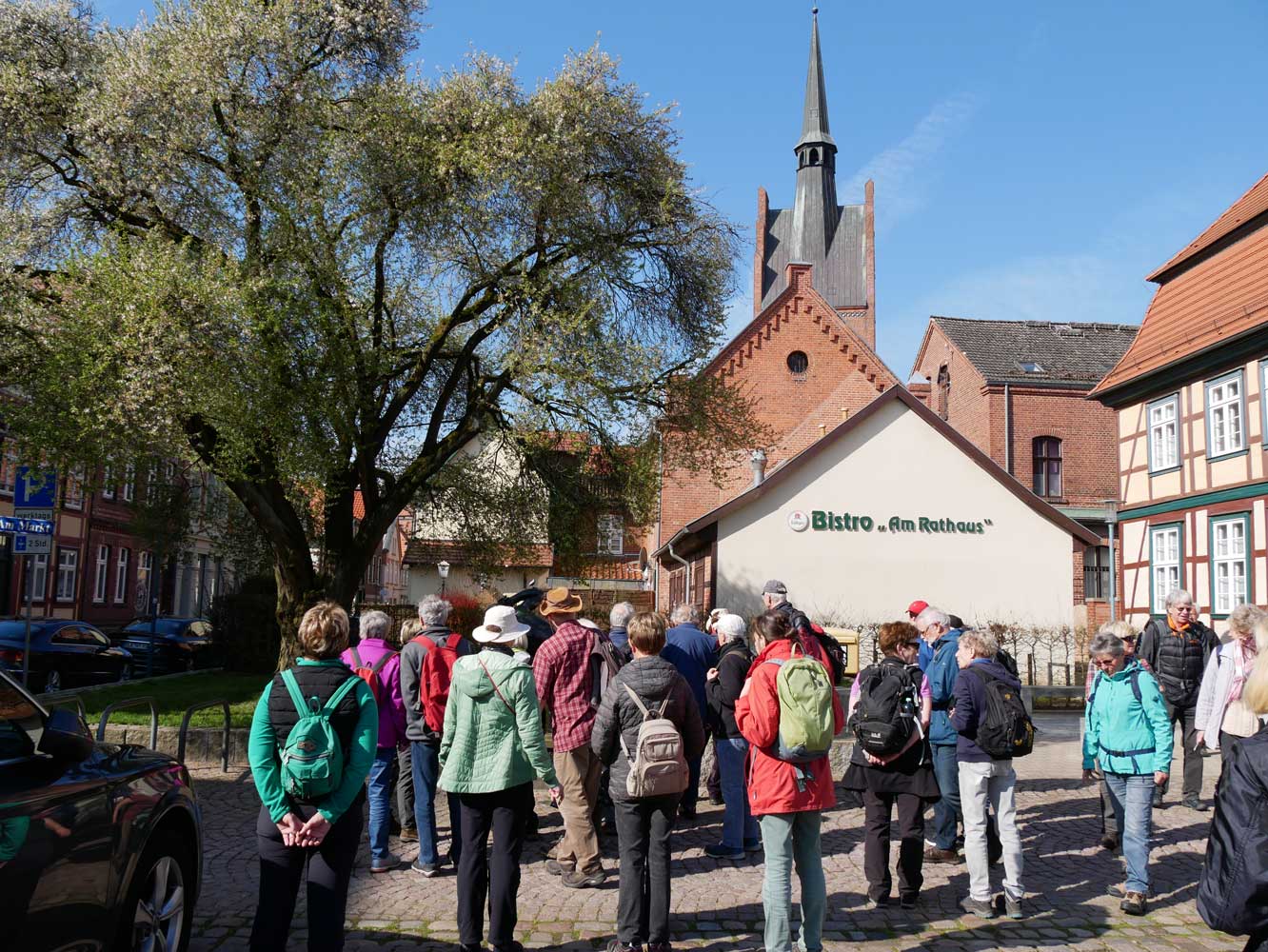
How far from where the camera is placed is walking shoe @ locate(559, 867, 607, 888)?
6.67 metres

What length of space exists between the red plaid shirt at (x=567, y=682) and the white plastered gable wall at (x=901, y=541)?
19.3 metres

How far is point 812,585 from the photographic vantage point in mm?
26234

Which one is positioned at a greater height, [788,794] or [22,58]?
[22,58]

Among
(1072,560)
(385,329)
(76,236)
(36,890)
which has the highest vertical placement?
(76,236)

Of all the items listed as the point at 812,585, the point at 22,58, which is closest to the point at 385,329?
the point at 22,58

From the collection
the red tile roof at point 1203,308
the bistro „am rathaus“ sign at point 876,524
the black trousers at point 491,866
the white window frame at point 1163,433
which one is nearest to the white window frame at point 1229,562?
the white window frame at point 1163,433

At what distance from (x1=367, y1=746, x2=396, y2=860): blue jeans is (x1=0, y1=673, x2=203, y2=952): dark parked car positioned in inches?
89.1

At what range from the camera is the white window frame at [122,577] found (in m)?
39.9

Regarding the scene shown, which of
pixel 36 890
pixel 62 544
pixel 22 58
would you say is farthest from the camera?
pixel 62 544

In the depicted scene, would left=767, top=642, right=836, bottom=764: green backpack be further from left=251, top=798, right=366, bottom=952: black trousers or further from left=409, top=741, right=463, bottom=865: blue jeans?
left=409, top=741, right=463, bottom=865: blue jeans

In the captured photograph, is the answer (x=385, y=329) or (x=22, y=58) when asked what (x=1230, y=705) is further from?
(x=22, y=58)

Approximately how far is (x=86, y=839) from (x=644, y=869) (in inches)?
107

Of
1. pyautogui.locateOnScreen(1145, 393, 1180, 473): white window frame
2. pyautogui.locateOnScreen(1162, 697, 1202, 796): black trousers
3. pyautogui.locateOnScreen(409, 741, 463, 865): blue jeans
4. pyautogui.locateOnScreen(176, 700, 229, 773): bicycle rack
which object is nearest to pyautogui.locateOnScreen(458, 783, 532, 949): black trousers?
pyautogui.locateOnScreen(409, 741, 463, 865): blue jeans

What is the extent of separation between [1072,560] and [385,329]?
19.5 metres
